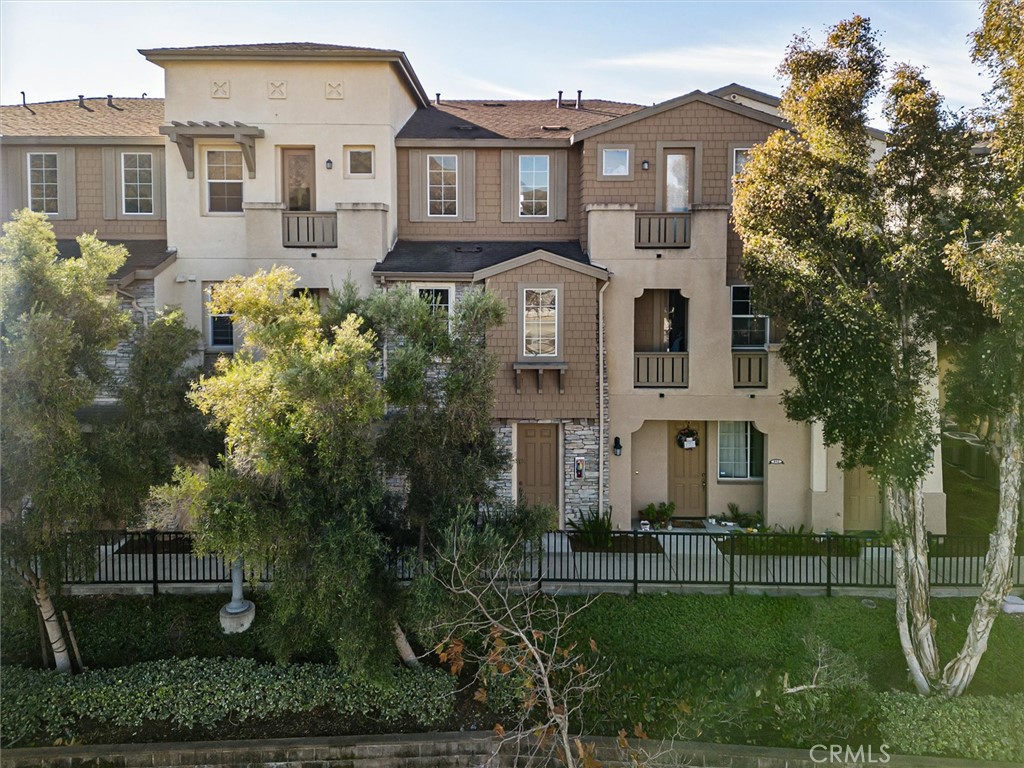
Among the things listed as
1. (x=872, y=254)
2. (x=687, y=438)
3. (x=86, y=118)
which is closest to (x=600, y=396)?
(x=687, y=438)

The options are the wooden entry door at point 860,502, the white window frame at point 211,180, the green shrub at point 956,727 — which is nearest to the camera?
the green shrub at point 956,727

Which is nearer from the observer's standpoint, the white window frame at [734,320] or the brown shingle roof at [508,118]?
the white window frame at [734,320]

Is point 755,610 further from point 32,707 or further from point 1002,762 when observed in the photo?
point 32,707

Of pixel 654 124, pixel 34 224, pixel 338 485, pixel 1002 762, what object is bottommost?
pixel 1002 762

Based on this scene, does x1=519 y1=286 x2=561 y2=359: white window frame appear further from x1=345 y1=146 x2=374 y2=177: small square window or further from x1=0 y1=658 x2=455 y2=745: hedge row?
x1=0 y1=658 x2=455 y2=745: hedge row

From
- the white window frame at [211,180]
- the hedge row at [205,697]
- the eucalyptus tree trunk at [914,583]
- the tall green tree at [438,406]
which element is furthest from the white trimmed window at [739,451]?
the white window frame at [211,180]

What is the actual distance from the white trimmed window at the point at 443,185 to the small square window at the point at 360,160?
1.35 meters

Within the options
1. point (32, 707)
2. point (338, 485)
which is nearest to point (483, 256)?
point (338, 485)

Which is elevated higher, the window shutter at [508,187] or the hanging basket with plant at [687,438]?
the window shutter at [508,187]

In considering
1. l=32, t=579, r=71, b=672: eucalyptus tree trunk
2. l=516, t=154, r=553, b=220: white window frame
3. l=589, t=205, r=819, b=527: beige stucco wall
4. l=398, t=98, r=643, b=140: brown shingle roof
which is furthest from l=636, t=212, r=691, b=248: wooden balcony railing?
l=32, t=579, r=71, b=672: eucalyptus tree trunk

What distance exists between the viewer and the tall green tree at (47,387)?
378 inches

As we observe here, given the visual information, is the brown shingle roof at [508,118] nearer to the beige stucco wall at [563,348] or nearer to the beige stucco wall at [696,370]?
the beige stucco wall at [696,370]

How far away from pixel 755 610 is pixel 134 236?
15.1 metres

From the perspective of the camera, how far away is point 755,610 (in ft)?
43.5
